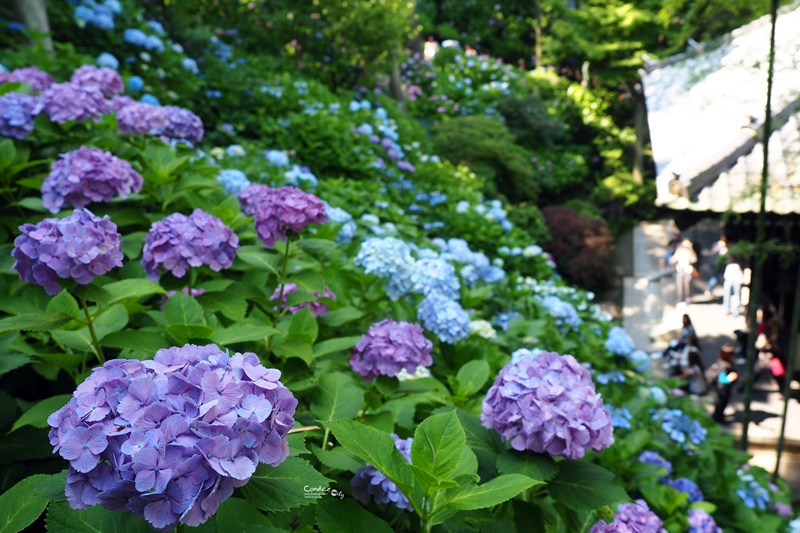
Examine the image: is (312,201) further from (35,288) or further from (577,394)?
(577,394)

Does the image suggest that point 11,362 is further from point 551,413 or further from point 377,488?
point 551,413

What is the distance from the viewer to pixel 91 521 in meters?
0.68

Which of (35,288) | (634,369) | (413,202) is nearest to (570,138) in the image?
(413,202)

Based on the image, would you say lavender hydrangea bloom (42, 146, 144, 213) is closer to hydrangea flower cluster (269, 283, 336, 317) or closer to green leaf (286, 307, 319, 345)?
hydrangea flower cluster (269, 283, 336, 317)

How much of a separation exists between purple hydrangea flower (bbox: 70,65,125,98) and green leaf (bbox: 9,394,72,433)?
183 centimetres

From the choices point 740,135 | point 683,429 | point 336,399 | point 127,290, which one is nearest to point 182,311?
point 127,290

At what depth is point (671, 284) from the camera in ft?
39.1

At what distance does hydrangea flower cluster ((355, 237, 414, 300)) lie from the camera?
6.28 feet

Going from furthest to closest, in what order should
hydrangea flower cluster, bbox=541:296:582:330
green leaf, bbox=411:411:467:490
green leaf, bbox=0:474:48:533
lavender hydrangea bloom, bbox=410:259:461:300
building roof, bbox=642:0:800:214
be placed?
building roof, bbox=642:0:800:214, hydrangea flower cluster, bbox=541:296:582:330, lavender hydrangea bloom, bbox=410:259:461:300, green leaf, bbox=411:411:467:490, green leaf, bbox=0:474:48:533

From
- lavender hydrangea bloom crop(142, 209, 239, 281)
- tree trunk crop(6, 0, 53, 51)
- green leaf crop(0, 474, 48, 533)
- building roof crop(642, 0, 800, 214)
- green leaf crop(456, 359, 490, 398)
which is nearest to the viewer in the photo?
green leaf crop(0, 474, 48, 533)

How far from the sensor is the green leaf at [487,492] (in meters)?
0.77

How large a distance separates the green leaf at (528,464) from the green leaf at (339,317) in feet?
2.24

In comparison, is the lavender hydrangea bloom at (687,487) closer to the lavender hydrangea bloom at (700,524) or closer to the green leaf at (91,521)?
the lavender hydrangea bloom at (700,524)

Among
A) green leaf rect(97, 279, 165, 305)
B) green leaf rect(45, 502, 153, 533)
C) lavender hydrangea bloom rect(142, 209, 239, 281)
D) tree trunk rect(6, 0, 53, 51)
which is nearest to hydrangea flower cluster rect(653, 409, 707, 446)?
lavender hydrangea bloom rect(142, 209, 239, 281)
